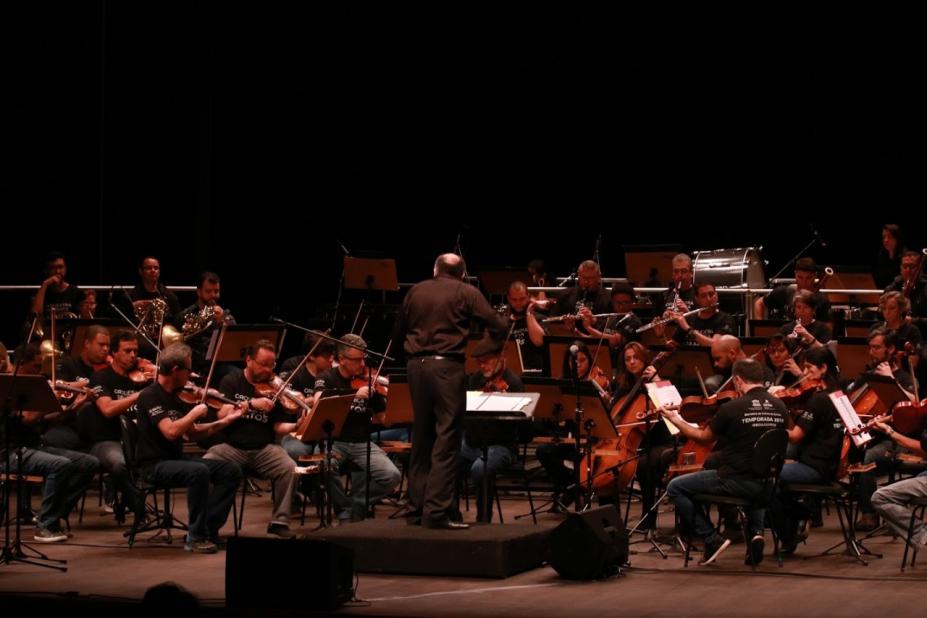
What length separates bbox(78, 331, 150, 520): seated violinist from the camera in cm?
1041

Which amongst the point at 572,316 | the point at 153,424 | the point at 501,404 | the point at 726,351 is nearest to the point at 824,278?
the point at 572,316

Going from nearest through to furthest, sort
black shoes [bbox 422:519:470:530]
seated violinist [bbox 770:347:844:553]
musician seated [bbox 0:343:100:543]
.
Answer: black shoes [bbox 422:519:470:530], seated violinist [bbox 770:347:844:553], musician seated [bbox 0:343:100:543]

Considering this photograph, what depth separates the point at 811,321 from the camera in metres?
11.7

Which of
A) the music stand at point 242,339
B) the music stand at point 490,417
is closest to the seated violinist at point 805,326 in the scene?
the music stand at point 490,417

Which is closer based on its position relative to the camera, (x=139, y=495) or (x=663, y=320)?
(x=139, y=495)

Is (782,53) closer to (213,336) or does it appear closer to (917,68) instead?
(917,68)

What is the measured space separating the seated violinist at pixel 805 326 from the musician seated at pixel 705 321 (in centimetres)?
61

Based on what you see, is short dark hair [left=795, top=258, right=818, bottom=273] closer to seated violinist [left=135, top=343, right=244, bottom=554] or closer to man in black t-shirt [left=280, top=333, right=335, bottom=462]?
man in black t-shirt [left=280, top=333, right=335, bottom=462]

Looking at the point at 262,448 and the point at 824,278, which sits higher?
the point at 824,278

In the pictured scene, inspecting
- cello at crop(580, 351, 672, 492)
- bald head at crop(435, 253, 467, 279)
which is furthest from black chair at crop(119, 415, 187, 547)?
cello at crop(580, 351, 672, 492)

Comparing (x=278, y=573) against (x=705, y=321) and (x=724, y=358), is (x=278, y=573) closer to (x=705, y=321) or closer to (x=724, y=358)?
(x=724, y=358)

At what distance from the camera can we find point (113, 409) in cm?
1052

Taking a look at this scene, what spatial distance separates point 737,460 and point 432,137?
938cm

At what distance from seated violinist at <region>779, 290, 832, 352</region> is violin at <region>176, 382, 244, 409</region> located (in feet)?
15.0
